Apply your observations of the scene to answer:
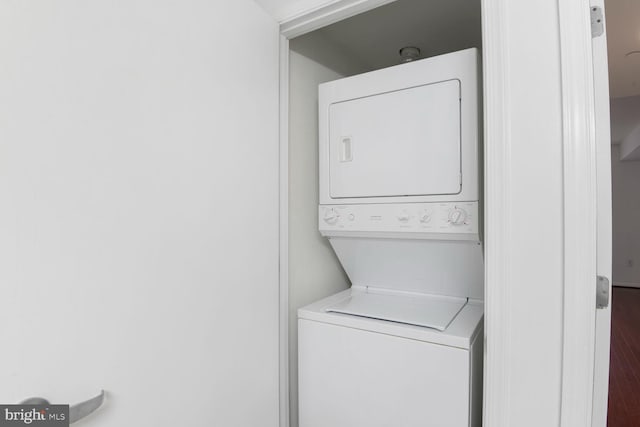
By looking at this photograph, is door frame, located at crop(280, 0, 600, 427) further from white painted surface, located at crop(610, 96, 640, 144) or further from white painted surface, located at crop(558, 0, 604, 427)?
white painted surface, located at crop(610, 96, 640, 144)

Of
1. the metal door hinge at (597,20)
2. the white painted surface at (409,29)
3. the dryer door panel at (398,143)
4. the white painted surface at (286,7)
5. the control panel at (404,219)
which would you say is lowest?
the control panel at (404,219)

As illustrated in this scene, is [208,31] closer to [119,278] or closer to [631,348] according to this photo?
[119,278]

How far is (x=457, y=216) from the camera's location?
148cm

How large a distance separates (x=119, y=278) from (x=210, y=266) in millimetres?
329

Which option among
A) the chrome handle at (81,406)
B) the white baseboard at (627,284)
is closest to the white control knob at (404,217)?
the chrome handle at (81,406)

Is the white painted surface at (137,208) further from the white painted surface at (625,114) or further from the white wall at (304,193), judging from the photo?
the white painted surface at (625,114)

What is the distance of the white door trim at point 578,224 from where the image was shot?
102 cm

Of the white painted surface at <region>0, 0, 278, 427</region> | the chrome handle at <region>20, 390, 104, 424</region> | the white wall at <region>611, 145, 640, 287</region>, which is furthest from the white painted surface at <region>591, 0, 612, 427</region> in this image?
the white wall at <region>611, 145, 640, 287</region>

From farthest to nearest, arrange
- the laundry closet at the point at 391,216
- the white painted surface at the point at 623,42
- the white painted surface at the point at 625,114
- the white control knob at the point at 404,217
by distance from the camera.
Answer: the white painted surface at the point at 625,114 < the white painted surface at the point at 623,42 < the white control knob at the point at 404,217 < the laundry closet at the point at 391,216

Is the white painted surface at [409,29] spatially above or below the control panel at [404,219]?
above

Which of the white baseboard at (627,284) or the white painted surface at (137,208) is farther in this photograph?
the white baseboard at (627,284)

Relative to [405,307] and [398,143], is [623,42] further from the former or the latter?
[405,307]

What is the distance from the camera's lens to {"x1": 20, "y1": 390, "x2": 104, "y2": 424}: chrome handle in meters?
0.82

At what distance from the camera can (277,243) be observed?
5.38 ft
